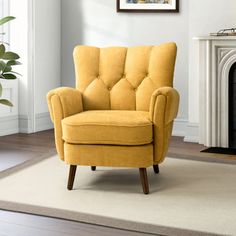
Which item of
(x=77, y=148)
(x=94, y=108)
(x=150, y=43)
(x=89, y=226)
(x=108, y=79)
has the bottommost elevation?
(x=89, y=226)

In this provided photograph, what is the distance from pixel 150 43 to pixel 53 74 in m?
1.26

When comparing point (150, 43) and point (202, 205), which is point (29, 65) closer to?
point (150, 43)

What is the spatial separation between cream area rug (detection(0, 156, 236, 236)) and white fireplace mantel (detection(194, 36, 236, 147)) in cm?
84

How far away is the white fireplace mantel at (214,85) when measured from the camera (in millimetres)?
4441

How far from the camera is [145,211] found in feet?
8.59

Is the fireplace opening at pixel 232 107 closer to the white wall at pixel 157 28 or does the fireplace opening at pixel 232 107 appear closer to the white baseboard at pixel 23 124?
the white wall at pixel 157 28

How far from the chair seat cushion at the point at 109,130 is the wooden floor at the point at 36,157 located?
2.05 ft

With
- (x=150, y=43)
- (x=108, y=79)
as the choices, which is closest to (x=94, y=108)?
(x=108, y=79)

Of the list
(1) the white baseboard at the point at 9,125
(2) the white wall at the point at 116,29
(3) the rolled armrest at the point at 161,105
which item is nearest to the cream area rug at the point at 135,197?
(3) the rolled armrest at the point at 161,105

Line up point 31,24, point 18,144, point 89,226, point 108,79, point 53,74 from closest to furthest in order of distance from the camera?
point 89,226, point 108,79, point 18,144, point 31,24, point 53,74

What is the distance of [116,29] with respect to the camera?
5.42 metres

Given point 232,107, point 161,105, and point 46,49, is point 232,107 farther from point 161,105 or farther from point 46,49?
point 46,49

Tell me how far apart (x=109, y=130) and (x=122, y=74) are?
75 cm

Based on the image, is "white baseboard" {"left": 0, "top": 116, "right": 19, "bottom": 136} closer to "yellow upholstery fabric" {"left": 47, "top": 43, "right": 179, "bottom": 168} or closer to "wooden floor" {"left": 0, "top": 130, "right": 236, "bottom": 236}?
"wooden floor" {"left": 0, "top": 130, "right": 236, "bottom": 236}
